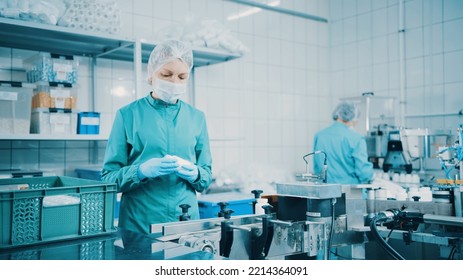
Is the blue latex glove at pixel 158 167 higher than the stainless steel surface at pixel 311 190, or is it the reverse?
the blue latex glove at pixel 158 167

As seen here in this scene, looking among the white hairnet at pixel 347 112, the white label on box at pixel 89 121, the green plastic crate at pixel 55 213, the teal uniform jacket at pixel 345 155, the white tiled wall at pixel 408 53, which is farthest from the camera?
the white tiled wall at pixel 408 53

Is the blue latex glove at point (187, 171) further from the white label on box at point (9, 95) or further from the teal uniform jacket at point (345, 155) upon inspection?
the teal uniform jacket at point (345, 155)

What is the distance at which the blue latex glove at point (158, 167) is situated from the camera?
5.40 ft

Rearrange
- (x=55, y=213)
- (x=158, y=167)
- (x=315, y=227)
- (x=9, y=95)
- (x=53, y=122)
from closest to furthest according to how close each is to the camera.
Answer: (x=55, y=213) < (x=315, y=227) < (x=158, y=167) < (x=9, y=95) < (x=53, y=122)

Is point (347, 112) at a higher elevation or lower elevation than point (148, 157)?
higher

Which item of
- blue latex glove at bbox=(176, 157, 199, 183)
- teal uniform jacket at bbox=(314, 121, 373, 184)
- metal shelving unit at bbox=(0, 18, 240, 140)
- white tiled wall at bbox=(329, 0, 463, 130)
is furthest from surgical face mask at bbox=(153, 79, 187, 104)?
white tiled wall at bbox=(329, 0, 463, 130)

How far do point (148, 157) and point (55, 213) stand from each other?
2.00 feet

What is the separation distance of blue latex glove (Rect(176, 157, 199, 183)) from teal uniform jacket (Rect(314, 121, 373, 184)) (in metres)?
1.64

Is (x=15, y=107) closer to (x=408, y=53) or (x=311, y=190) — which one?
(x=311, y=190)

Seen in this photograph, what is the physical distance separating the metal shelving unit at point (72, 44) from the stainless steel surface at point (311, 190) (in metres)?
1.51

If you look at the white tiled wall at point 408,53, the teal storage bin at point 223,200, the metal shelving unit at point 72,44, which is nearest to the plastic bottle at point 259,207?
the teal storage bin at point 223,200

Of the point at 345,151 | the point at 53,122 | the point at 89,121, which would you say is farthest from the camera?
the point at 345,151

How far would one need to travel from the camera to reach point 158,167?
1646mm

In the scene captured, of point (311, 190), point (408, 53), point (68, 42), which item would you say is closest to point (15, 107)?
point (68, 42)
